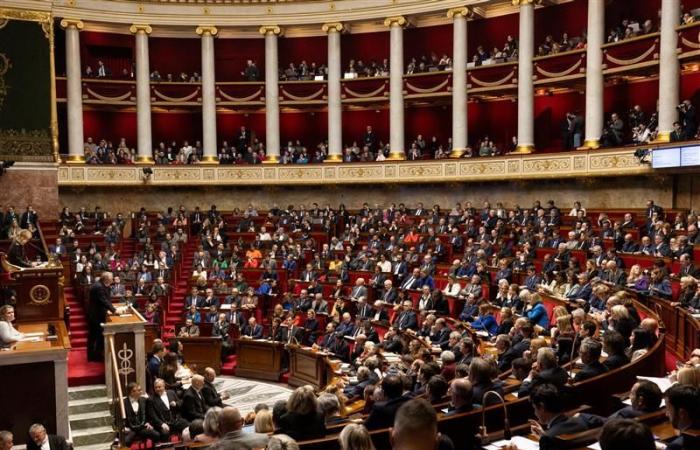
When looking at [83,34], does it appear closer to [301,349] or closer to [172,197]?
[172,197]

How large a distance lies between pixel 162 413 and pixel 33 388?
1.67 metres

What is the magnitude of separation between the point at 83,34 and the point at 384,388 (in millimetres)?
26427

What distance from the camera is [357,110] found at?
29188mm

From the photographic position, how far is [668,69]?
18406 millimetres

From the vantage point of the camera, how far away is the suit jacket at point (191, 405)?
31.6 ft

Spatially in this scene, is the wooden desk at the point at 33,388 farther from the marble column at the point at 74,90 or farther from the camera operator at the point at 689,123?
the marble column at the point at 74,90

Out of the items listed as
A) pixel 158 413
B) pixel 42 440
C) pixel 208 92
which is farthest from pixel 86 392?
pixel 208 92

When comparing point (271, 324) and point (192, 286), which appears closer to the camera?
point (271, 324)

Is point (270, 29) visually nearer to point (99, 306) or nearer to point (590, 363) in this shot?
point (99, 306)

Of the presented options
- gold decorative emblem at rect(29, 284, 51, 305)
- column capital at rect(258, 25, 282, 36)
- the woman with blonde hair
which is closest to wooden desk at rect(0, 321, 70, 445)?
gold decorative emblem at rect(29, 284, 51, 305)

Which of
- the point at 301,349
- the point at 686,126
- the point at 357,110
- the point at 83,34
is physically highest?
the point at 83,34

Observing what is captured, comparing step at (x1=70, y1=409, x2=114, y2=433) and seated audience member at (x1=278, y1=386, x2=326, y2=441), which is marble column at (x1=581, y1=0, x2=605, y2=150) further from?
seated audience member at (x1=278, y1=386, x2=326, y2=441)

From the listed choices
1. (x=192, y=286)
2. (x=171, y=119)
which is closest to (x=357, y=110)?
(x=171, y=119)

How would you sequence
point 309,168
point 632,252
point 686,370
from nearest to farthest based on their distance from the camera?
point 686,370 < point 632,252 < point 309,168
